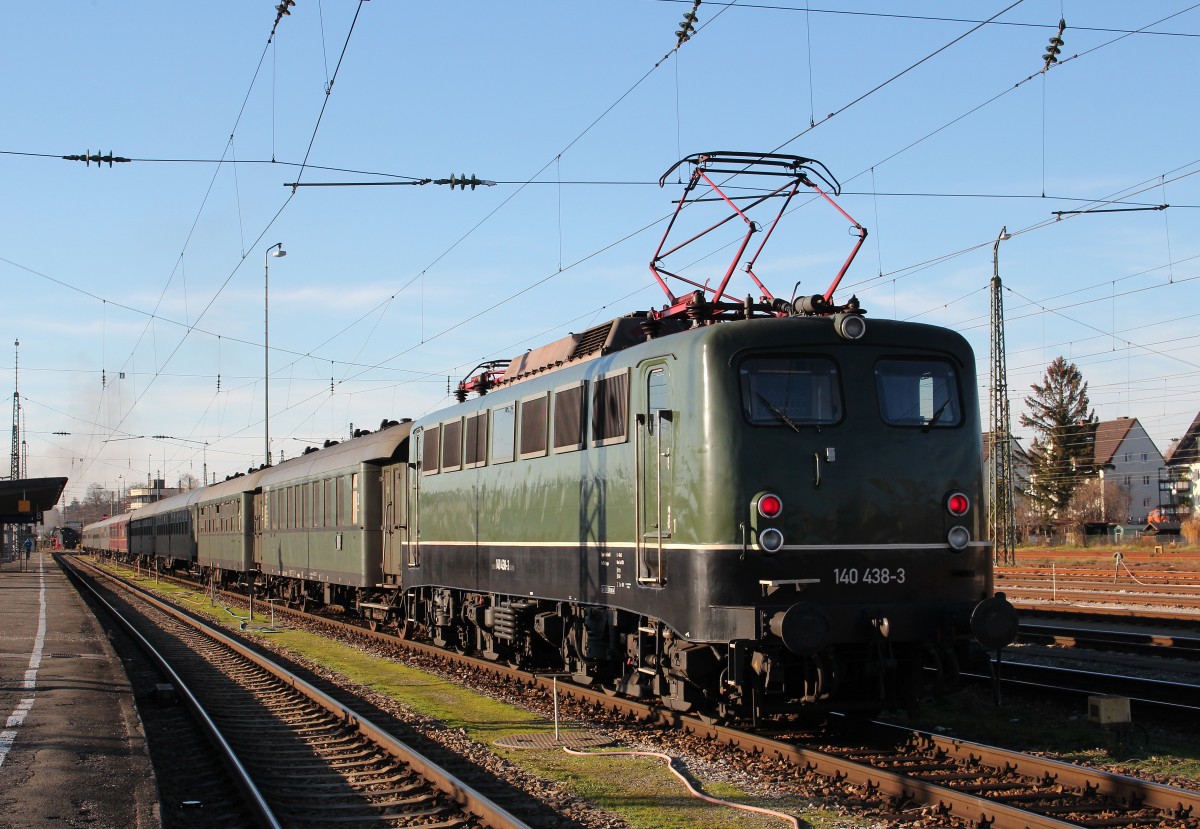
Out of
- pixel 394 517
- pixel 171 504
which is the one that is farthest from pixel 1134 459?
pixel 394 517

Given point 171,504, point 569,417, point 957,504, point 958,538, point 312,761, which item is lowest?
point 312,761

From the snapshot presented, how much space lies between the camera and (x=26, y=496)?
6044 centimetres

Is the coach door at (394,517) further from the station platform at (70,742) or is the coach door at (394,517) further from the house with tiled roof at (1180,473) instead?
the house with tiled roof at (1180,473)

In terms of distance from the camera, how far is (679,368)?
11.2 meters

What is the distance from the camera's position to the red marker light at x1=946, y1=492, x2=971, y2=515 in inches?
431

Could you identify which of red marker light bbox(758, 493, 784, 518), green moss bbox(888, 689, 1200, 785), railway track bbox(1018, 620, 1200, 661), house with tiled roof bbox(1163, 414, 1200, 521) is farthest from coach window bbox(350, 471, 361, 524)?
house with tiled roof bbox(1163, 414, 1200, 521)

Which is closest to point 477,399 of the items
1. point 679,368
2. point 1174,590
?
point 679,368

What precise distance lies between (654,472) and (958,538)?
9.40ft

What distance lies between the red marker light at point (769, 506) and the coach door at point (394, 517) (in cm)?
1194

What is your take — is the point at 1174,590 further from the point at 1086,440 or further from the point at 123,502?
the point at 123,502

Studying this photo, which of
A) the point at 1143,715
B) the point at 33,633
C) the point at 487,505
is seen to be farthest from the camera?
the point at 33,633

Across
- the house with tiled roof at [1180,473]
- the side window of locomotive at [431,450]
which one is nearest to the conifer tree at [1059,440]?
the house with tiled roof at [1180,473]

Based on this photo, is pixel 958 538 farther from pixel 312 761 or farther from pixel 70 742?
pixel 70 742

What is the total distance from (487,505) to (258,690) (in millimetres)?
4032
